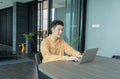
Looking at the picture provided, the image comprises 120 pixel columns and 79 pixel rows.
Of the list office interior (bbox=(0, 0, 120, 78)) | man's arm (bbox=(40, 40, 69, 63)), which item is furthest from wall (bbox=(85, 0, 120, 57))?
man's arm (bbox=(40, 40, 69, 63))

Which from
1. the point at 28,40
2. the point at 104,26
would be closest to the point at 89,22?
the point at 104,26

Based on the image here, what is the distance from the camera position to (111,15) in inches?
162

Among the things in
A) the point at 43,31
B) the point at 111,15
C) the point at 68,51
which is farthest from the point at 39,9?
the point at 68,51

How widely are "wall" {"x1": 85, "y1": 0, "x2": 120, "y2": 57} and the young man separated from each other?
6.83 ft

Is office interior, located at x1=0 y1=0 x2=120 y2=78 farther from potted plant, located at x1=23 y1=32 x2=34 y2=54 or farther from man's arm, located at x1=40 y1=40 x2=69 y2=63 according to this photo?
potted plant, located at x1=23 y1=32 x2=34 y2=54

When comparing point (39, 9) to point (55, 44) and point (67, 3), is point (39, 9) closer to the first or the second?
point (67, 3)

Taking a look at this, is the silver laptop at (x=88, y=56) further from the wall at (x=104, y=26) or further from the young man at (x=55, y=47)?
the wall at (x=104, y=26)

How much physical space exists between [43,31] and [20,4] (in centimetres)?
204

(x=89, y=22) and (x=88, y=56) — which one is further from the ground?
(x=89, y=22)

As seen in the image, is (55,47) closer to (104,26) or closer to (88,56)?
(88,56)

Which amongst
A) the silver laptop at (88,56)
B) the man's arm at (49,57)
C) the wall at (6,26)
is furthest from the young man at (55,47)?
the wall at (6,26)

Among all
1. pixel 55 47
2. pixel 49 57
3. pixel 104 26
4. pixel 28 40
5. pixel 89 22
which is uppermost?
pixel 89 22

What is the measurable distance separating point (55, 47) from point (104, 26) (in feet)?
8.01

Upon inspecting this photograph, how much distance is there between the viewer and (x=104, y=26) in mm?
4312
